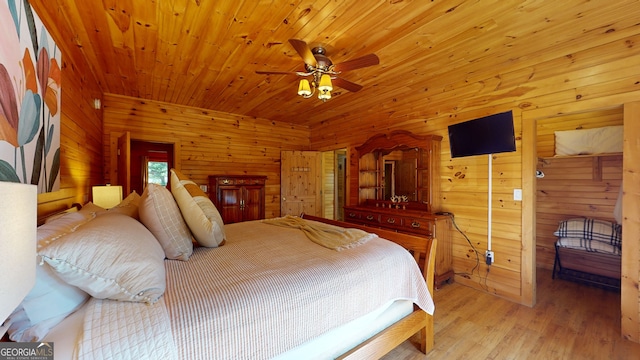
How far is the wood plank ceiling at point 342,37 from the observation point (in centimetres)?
174

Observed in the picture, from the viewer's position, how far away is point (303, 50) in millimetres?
1894

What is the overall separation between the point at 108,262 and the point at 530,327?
3.07m

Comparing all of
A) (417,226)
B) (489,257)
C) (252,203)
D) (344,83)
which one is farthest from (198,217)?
(489,257)

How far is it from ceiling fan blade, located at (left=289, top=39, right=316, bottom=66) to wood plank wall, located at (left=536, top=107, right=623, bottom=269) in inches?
134

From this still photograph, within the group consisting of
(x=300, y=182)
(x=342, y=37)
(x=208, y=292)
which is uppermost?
(x=342, y=37)

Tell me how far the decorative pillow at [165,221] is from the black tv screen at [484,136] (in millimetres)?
2971

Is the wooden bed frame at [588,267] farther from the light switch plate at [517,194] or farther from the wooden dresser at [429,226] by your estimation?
the wooden dresser at [429,226]

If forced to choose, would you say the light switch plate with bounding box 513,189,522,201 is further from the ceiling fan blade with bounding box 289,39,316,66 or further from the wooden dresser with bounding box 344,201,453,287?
the ceiling fan blade with bounding box 289,39,316,66

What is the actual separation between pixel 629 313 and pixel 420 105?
278 centimetres

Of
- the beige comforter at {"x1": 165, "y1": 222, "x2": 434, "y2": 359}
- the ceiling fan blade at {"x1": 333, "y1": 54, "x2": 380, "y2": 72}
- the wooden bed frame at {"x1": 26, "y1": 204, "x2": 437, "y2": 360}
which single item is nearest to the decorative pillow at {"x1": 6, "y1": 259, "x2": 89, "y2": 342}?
the beige comforter at {"x1": 165, "y1": 222, "x2": 434, "y2": 359}

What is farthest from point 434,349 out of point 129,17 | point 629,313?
point 129,17

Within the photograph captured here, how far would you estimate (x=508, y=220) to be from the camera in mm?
2736

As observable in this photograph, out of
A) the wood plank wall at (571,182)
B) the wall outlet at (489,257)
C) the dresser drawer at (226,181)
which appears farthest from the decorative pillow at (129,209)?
→ the wood plank wall at (571,182)

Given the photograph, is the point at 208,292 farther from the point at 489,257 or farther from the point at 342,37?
the point at 489,257
